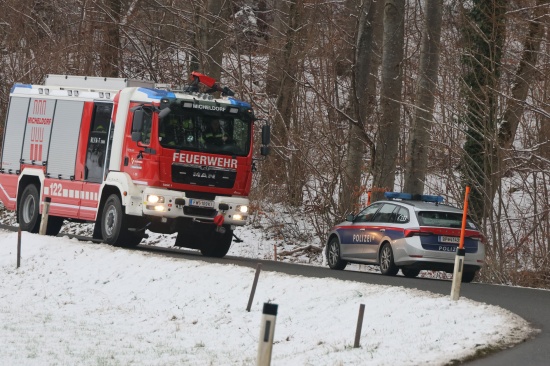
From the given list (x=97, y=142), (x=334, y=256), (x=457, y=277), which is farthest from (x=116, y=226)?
(x=457, y=277)

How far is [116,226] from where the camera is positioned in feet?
80.3

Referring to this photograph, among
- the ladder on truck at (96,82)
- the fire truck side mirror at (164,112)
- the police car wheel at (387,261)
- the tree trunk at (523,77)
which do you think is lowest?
the police car wheel at (387,261)

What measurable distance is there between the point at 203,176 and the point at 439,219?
16.4 ft

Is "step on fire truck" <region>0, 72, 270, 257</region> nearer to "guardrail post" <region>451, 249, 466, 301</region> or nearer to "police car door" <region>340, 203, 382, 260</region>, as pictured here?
"police car door" <region>340, 203, 382, 260</region>

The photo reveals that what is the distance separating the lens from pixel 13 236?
26.0 metres

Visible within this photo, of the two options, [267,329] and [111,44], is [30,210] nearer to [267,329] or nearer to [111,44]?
[111,44]

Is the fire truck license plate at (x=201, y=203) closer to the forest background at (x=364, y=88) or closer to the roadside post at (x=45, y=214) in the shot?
the roadside post at (x=45, y=214)

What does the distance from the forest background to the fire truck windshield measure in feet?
15.7

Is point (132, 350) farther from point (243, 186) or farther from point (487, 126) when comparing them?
point (487, 126)

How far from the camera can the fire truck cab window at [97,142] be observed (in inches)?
995

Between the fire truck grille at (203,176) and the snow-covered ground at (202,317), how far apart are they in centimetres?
202

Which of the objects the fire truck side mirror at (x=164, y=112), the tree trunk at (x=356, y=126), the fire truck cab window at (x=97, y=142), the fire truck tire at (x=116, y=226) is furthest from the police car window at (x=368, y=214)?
the tree trunk at (x=356, y=126)

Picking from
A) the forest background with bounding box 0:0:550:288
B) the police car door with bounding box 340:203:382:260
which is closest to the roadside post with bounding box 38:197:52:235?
the police car door with bounding box 340:203:382:260

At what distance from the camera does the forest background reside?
2619cm
